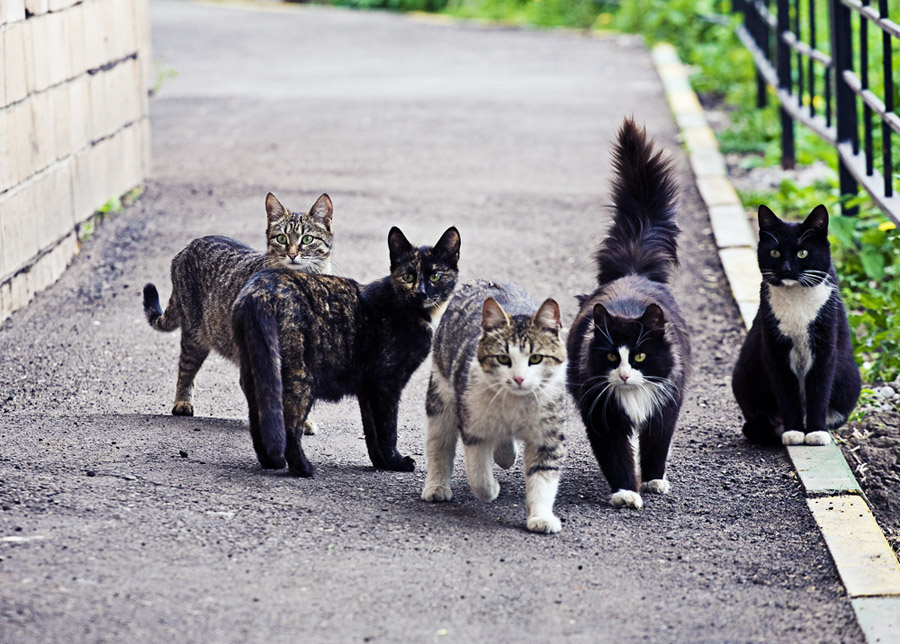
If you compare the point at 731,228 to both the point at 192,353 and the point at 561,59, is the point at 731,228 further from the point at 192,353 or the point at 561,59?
the point at 561,59

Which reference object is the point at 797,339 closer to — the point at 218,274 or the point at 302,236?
the point at 302,236

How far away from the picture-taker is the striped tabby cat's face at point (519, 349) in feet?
14.1

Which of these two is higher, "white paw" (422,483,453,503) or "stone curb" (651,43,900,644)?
"white paw" (422,483,453,503)

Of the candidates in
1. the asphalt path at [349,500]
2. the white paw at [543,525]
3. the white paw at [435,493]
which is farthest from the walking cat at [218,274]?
the white paw at [543,525]

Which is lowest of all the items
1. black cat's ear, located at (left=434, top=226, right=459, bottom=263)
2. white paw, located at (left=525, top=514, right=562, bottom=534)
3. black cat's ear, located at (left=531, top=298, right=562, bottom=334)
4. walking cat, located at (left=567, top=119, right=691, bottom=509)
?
white paw, located at (left=525, top=514, right=562, bottom=534)

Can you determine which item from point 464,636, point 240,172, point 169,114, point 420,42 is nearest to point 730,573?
point 464,636

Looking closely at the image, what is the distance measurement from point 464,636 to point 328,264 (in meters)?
2.75

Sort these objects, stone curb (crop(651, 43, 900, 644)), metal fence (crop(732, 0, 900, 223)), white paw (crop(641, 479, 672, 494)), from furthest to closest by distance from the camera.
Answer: metal fence (crop(732, 0, 900, 223)) < white paw (crop(641, 479, 672, 494)) < stone curb (crop(651, 43, 900, 644))

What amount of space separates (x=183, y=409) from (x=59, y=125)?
3.27m

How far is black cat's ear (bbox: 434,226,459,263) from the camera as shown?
4977mm

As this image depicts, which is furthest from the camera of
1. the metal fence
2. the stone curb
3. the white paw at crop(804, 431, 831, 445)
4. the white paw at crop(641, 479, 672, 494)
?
the metal fence

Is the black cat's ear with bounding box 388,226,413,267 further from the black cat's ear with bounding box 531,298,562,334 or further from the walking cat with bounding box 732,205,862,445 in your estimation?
the walking cat with bounding box 732,205,862,445

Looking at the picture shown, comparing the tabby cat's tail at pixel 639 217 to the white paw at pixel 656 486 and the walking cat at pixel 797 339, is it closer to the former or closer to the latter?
the walking cat at pixel 797 339

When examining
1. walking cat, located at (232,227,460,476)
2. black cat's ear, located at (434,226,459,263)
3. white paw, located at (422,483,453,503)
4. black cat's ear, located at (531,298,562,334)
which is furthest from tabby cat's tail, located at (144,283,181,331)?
black cat's ear, located at (531,298,562,334)
